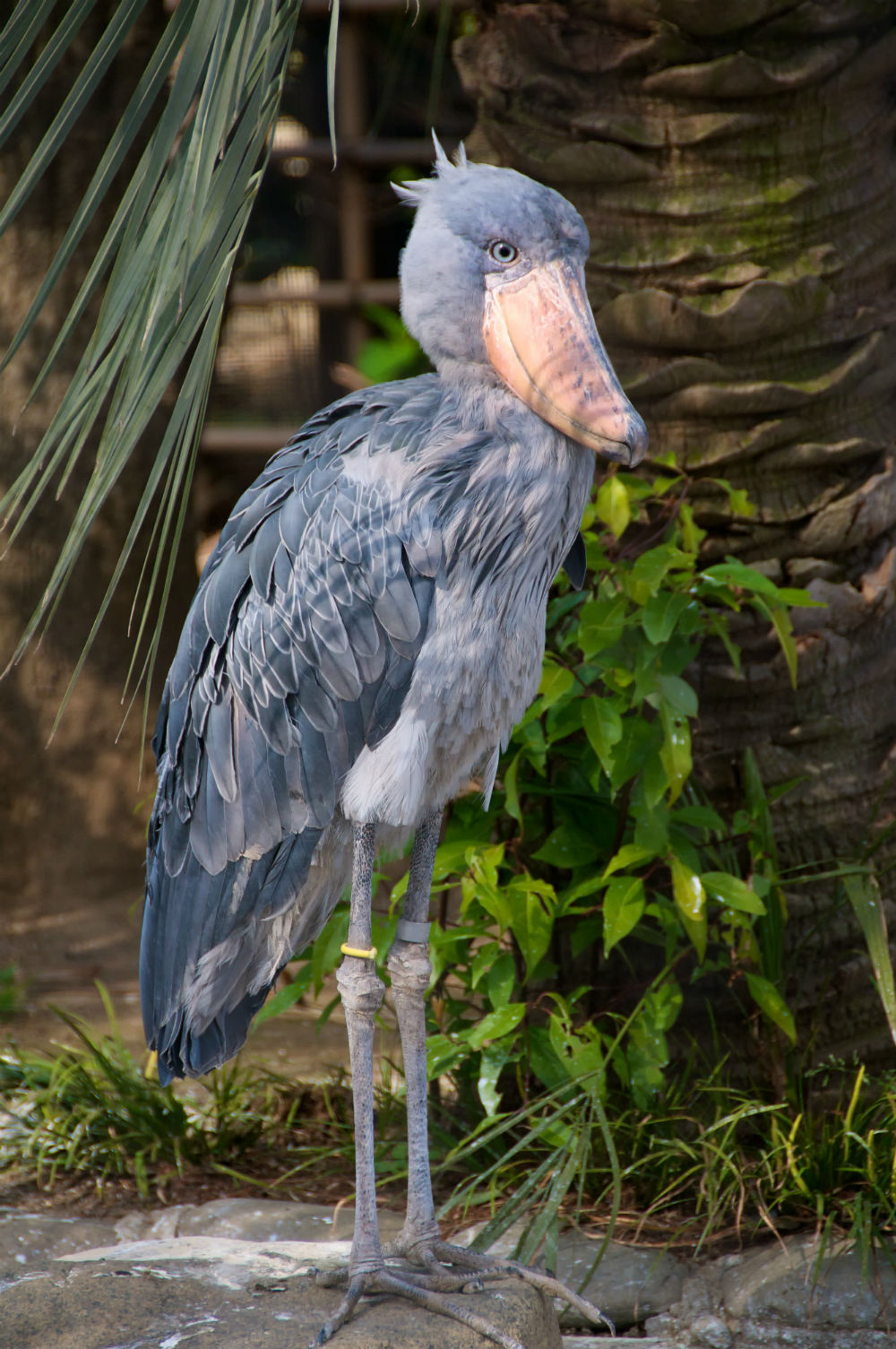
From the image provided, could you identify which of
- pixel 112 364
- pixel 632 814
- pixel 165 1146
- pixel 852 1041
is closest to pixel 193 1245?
pixel 165 1146

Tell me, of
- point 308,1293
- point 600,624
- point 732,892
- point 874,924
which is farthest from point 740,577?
point 308,1293

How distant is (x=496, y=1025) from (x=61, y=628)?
253 cm

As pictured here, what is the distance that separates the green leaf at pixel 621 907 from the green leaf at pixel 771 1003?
0.94 ft

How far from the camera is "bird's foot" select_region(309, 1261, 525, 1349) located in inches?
74.6

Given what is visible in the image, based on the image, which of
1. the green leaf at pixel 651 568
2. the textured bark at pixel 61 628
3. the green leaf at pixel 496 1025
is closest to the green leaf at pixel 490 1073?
the green leaf at pixel 496 1025

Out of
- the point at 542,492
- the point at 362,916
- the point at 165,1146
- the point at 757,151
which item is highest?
the point at 757,151

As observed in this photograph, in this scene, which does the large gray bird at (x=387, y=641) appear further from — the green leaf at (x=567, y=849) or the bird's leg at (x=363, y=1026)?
the green leaf at (x=567, y=849)

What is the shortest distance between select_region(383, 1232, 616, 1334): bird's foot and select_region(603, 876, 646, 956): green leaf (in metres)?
0.57

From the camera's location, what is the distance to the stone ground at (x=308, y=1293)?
1.94 m

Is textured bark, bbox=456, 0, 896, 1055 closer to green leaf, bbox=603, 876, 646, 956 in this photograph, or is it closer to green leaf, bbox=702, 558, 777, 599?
green leaf, bbox=702, 558, 777, 599

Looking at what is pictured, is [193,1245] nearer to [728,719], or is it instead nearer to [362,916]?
[362,916]

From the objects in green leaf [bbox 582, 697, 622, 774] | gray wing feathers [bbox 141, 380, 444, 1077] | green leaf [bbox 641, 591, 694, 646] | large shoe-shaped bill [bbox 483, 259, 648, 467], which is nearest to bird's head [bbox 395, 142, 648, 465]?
large shoe-shaped bill [bbox 483, 259, 648, 467]

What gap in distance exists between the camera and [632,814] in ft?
8.53

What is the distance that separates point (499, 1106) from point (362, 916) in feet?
Answer: 3.43
